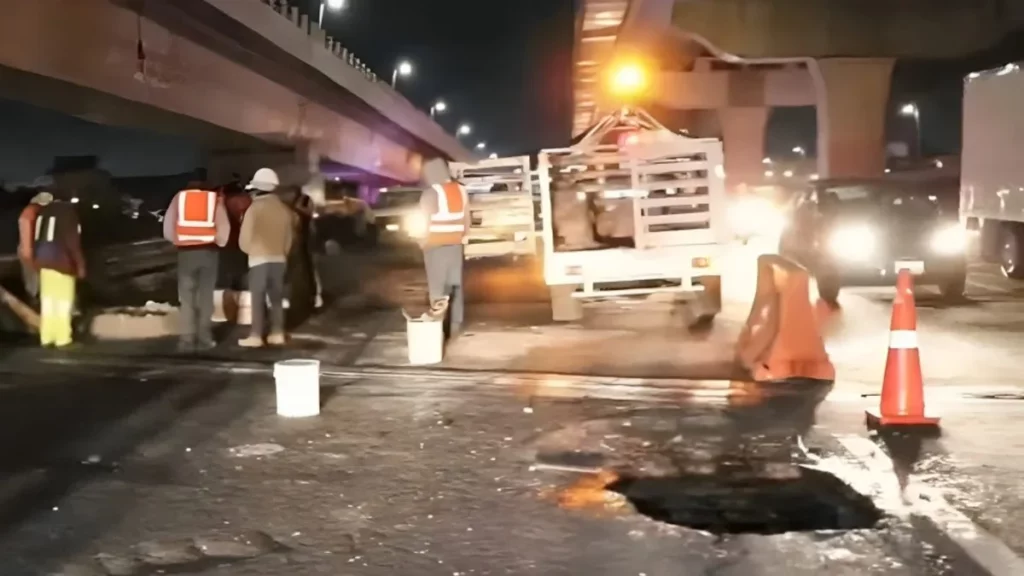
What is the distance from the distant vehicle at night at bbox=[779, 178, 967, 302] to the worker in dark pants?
28.3ft

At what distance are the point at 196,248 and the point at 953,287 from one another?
10.6 meters

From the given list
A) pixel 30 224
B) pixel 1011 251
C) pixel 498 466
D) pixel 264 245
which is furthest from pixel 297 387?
pixel 1011 251

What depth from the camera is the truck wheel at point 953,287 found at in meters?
16.7

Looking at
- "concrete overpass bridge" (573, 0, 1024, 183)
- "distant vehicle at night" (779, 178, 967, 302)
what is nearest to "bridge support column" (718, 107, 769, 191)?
"concrete overpass bridge" (573, 0, 1024, 183)

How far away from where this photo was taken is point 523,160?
17031 mm

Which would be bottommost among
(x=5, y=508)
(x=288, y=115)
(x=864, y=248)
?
(x=5, y=508)

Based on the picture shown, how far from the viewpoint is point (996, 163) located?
21.3m

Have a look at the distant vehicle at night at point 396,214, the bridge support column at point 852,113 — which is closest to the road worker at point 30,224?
the bridge support column at point 852,113

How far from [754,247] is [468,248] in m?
11.6

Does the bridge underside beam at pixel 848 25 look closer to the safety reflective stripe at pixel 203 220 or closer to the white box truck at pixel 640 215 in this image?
the white box truck at pixel 640 215

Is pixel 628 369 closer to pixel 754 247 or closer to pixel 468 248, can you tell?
pixel 468 248

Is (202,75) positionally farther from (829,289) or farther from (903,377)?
(903,377)

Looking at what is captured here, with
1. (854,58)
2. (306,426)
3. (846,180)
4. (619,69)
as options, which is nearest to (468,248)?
(846,180)

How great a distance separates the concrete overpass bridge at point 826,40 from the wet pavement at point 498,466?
39.4 feet
